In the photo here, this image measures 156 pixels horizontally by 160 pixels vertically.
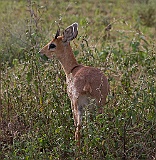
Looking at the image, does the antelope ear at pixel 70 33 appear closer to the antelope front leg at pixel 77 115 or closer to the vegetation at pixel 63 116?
the vegetation at pixel 63 116

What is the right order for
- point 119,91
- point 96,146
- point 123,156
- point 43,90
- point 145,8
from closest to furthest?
point 96,146 < point 123,156 < point 43,90 < point 119,91 < point 145,8

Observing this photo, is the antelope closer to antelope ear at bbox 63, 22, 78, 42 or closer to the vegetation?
the vegetation

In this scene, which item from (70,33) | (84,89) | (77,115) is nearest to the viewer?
(84,89)

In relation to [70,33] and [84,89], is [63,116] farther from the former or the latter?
[70,33]

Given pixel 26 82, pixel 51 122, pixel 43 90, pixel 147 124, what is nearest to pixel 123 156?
pixel 147 124

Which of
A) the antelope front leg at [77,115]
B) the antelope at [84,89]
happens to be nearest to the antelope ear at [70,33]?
the antelope at [84,89]

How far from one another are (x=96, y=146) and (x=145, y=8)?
7.43m

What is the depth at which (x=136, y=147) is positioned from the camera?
4.04m

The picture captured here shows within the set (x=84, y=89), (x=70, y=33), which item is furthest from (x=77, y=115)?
(x=70, y=33)

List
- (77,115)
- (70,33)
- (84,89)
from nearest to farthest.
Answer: (84,89) → (77,115) → (70,33)

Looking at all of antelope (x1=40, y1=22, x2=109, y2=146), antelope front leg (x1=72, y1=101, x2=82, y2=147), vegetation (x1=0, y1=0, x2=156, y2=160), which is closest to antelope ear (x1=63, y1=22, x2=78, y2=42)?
vegetation (x1=0, y1=0, x2=156, y2=160)

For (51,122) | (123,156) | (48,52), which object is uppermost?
(48,52)

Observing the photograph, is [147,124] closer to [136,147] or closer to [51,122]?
[136,147]

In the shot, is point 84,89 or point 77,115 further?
point 77,115
